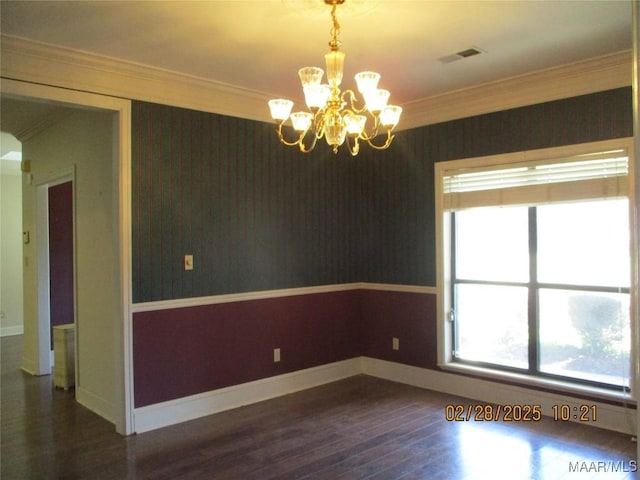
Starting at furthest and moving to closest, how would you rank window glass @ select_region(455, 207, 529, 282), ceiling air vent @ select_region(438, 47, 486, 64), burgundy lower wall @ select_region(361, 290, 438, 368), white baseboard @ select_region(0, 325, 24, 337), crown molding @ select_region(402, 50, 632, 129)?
white baseboard @ select_region(0, 325, 24, 337) < burgundy lower wall @ select_region(361, 290, 438, 368) < window glass @ select_region(455, 207, 529, 282) < crown molding @ select_region(402, 50, 632, 129) < ceiling air vent @ select_region(438, 47, 486, 64)

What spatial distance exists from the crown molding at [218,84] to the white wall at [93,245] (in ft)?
1.39

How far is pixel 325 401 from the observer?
14.7ft

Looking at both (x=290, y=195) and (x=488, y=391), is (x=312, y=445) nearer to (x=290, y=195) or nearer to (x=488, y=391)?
(x=488, y=391)

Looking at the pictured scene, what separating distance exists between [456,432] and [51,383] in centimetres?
402

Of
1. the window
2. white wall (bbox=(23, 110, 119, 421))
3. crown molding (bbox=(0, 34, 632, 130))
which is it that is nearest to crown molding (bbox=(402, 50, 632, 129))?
crown molding (bbox=(0, 34, 632, 130))

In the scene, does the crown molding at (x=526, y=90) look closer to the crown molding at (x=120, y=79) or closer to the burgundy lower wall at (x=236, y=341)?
the crown molding at (x=120, y=79)

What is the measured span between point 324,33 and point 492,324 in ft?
9.53

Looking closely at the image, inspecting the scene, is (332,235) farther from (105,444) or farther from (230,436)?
(105,444)

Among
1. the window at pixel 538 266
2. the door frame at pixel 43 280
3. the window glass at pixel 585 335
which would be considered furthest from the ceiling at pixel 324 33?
the door frame at pixel 43 280

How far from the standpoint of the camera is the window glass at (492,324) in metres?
4.34

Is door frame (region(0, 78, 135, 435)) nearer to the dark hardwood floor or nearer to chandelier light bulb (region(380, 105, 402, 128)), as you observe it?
the dark hardwood floor

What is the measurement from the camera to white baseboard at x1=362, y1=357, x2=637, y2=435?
12.2 feet

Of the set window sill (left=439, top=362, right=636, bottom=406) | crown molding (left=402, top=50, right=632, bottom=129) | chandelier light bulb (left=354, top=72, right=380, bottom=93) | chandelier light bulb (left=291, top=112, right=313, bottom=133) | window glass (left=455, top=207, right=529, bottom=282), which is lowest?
window sill (left=439, top=362, right=636, bottom=406)

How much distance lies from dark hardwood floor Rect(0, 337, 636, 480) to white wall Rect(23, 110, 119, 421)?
310 millimetres
